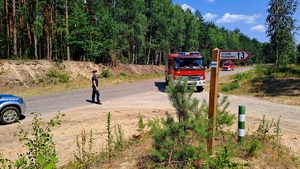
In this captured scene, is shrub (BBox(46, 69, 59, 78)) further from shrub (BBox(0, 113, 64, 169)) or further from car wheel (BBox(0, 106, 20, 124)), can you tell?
shrub (BBox(0, 113, 64, 169))

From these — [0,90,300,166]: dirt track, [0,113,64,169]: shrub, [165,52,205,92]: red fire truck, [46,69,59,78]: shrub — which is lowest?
[0,90,300,166]: dirt track

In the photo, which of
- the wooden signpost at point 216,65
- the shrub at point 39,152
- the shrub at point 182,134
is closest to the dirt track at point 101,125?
the shrub at point 39,152

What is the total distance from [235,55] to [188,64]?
11864mm

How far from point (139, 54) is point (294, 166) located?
42.7 meters

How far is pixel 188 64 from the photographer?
53.3 feet

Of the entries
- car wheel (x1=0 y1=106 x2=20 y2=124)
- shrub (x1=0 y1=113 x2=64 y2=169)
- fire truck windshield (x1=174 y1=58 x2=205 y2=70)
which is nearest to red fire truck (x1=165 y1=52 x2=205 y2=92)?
fire truck windshield (x1=174 y1=58 x2=205 y2=70)

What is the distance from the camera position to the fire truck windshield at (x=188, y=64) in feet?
53.0

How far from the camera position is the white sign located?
14.3 feet

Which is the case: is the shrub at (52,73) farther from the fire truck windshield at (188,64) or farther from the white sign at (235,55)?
the white sign at (235,55)

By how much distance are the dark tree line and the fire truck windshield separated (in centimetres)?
1753

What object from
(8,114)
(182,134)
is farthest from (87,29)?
(182,134)

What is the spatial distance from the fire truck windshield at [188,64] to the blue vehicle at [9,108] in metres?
10.3

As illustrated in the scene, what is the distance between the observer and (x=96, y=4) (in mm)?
40688

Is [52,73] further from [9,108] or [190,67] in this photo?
[9,108]
